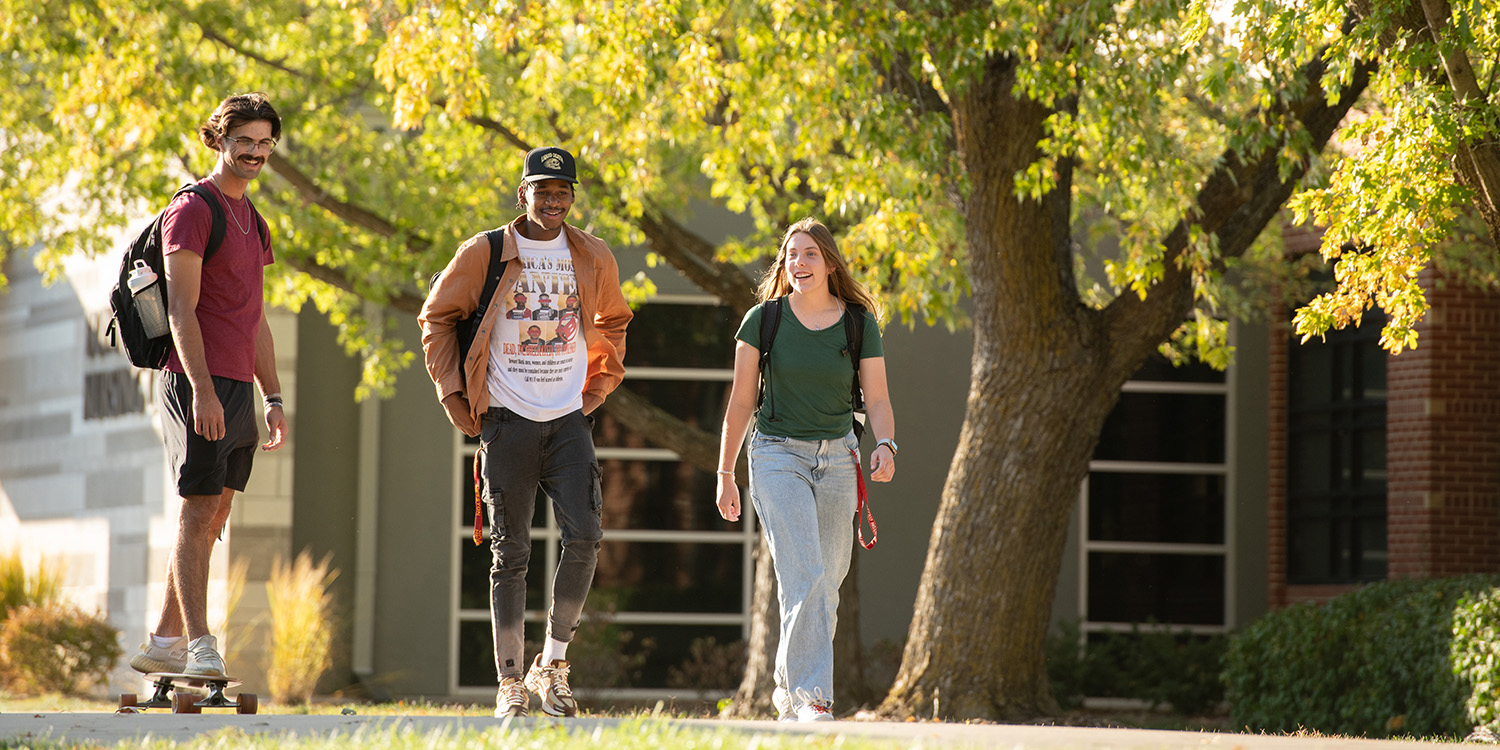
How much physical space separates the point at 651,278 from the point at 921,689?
722 cm

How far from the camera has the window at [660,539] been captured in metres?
15.7

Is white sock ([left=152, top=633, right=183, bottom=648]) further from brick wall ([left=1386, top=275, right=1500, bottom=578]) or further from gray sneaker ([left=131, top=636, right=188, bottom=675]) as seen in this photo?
brick wall ([left=1386, top=275, right=1500, bottom=578])

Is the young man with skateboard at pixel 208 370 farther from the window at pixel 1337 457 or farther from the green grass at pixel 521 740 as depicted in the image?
the window at pixel 1337 457

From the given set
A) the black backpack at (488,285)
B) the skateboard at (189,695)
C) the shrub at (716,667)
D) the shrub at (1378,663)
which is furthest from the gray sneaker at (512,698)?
the shrub at (716,667)

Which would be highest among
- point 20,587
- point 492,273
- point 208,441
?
point 492,273

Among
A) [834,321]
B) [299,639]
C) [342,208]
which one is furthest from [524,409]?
[299,639]

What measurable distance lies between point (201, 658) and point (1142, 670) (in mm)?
10684

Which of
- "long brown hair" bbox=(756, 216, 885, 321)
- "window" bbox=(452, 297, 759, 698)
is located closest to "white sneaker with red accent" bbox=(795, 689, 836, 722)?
"long brown hair" bbox=(756, 216, 885, 321)

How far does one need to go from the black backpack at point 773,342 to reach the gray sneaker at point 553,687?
1.26 m

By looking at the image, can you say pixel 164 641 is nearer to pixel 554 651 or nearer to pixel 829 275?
pixel 554 651

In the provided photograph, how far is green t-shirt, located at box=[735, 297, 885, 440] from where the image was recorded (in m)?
6.37

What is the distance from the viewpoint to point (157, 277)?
242 inches

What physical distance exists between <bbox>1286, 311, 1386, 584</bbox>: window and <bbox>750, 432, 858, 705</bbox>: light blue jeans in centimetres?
1008

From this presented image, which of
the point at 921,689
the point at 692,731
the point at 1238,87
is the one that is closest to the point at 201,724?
the point at 692,731
